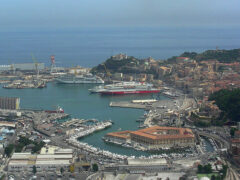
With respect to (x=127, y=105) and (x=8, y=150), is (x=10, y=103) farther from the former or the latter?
(x=8, y=150)

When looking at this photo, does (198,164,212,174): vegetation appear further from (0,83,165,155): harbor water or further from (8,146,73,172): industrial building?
(8,146,73,172): industrial building

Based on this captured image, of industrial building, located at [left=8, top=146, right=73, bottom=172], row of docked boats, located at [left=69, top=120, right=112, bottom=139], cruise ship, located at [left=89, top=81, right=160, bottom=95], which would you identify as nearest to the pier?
row of docked boats, located at [left=69, top=120, right=112, bottom=139]

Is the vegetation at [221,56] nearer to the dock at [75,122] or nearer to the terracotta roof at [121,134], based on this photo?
the dock at [75,122]

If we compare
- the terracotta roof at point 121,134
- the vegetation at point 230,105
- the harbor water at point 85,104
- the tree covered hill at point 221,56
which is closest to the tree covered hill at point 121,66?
the harbor water at point 85,104

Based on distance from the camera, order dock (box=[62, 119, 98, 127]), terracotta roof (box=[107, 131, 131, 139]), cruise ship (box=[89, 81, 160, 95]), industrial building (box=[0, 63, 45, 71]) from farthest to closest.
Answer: industrial building (box=[0, 63, 45, 71]) → cruise ship (box=[89, 81, 160, 95]) → dock (box=[62, 119, 98, 127]) → terracotta roof (box=[107, 131, 131, 139])

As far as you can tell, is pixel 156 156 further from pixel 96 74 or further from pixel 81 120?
pixel 96 74

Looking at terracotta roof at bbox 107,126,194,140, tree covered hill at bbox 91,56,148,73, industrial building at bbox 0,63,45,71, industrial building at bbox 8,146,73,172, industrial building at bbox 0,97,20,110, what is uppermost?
tree covered hill at bbox 91,56,148,73

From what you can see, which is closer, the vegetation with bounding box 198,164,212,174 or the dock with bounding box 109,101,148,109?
the vegetation with bounding box 198,164,212,174

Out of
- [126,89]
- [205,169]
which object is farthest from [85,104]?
[205,169]

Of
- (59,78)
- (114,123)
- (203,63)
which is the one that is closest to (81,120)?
(114,123)
